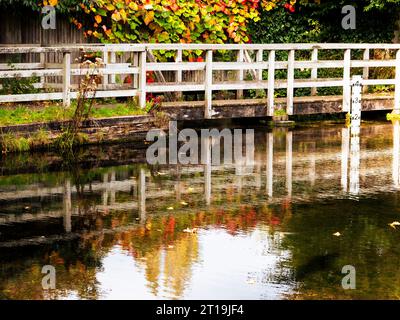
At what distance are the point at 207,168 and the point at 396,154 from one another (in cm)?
404

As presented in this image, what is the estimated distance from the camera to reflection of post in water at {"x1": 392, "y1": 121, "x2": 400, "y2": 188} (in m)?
15.7

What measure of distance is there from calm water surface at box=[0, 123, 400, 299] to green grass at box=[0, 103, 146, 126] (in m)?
0.96

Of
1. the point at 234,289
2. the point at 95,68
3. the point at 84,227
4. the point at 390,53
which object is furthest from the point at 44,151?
the point at 390,53

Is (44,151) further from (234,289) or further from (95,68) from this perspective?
(234,289)

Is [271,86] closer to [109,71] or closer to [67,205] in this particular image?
[109,71]

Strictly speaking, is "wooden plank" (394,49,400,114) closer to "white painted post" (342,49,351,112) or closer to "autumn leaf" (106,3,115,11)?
"white painted post" (342,49,351,112)

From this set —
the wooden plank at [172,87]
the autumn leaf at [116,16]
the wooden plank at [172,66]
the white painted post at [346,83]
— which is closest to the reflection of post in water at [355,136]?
the white painted post at [346,83]

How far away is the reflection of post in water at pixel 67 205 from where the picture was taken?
12.0m

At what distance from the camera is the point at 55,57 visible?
24.1 meters

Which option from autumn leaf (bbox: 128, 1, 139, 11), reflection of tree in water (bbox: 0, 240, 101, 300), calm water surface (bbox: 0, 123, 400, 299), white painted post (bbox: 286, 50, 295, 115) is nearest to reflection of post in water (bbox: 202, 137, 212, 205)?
calm water surface (bbox: 0, 123, 400, 299)

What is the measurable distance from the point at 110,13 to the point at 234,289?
53.3 feet

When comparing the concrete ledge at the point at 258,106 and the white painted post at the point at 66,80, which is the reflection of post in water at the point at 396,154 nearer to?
the concrete ledge at the point at 258,106

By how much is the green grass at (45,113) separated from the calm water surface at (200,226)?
958 millimetres

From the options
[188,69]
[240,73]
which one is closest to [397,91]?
[240,73]
